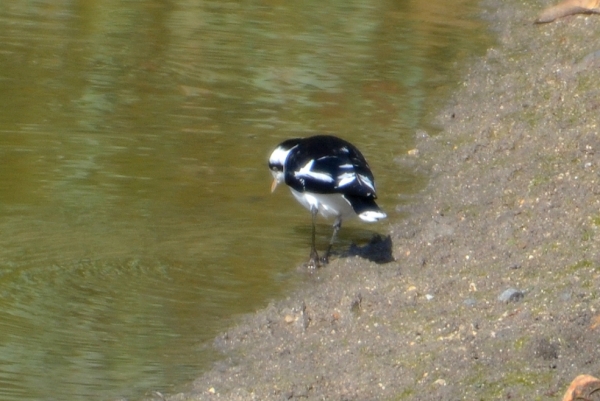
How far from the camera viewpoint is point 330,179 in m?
6.09

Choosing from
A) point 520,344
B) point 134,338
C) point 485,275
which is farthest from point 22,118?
point 520,344

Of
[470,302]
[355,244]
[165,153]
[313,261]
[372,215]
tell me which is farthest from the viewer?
[165,153]

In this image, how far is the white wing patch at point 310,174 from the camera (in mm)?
6117

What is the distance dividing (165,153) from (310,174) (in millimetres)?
2204

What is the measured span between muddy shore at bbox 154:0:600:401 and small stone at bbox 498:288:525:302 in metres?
0.01

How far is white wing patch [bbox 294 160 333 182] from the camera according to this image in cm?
612

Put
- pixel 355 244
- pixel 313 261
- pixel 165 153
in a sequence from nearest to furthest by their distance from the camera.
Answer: pixel 313 261
pixel 355 244
pixel 165 153

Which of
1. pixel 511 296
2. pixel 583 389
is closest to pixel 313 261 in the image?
pixel 511 296

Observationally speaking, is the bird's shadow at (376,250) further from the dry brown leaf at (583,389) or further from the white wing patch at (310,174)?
the dry brown leaf at (583,389)

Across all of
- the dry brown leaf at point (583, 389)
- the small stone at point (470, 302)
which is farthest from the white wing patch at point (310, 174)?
the dry brown leaf at point (583, 389)

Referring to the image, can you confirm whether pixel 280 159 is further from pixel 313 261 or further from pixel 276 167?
pixel 313 261

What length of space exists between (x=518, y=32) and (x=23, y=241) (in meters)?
7.37

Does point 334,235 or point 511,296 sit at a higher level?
point 511,296

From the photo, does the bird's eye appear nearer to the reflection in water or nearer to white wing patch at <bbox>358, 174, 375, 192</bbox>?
the reflection in water
